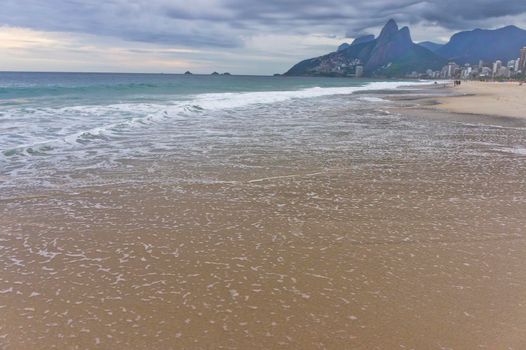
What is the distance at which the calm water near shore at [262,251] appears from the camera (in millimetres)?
3889

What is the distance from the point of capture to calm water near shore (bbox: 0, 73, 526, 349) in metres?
3.89

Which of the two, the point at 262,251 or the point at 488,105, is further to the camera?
the point at 488,105

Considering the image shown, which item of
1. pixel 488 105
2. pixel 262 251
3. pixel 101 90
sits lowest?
pixel 262 251

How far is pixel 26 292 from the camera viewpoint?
4.52 meters

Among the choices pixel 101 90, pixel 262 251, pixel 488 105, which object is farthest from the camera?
pixel 101 90

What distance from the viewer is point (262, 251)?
219 inches

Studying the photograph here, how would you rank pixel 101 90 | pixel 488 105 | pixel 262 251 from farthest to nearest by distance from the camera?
1. pixel 101 90
2. pixel 488 105
3. pixel 262 251

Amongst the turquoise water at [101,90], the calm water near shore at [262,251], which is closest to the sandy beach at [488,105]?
the calm water near shore at [262,251]

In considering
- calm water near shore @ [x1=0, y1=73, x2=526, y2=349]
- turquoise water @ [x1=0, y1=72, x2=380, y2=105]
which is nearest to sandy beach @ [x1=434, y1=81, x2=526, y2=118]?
calm water near shore @ [x1=0, y1=73, x2=526, y2=349]

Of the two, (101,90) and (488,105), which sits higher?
(101,90)

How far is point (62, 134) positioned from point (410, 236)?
47.2ft

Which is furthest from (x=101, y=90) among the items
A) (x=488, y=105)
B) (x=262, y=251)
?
(x=262, y=251)

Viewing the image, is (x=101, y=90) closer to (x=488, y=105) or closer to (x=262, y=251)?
(x=488, y=105)

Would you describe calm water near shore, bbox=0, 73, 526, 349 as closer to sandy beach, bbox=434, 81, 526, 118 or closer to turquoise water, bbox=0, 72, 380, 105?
sandy beach, bbox=434, 81, 526, 118
